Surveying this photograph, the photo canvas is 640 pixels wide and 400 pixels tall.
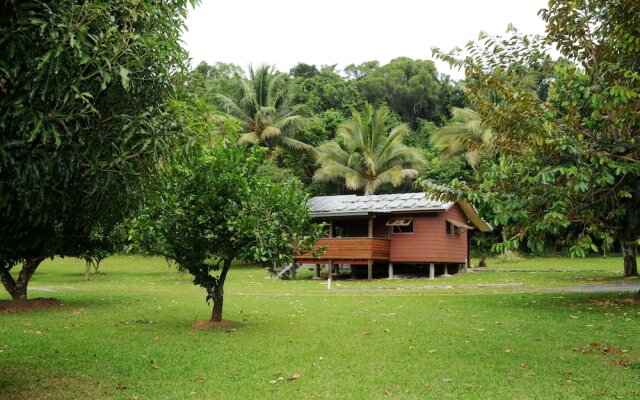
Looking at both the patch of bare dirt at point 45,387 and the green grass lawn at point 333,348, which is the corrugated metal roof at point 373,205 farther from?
the patch of bare dirt at point 45,387

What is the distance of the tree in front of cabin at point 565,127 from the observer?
7.38 m

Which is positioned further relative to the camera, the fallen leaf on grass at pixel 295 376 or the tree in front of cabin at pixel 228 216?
the tree in front of cabin at pixel 228 216

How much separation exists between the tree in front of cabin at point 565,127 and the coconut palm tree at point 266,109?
33.1 metres

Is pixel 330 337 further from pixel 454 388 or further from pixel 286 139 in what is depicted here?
pixel 286 139

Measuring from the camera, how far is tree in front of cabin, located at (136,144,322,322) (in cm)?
1152

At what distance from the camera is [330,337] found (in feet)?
36.8

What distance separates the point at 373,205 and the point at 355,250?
8.74 feet

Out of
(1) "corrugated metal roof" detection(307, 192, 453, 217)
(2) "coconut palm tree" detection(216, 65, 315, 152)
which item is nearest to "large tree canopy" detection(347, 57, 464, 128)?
(2) "coconut palm tree" detection(216, 65, 315, 152)

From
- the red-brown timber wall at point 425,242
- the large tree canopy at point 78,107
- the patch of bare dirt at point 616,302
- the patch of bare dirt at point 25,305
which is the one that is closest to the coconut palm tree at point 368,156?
the red-brown timber wall at point 425,242

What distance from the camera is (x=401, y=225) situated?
28.8m

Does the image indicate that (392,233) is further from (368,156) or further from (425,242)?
(368,156)

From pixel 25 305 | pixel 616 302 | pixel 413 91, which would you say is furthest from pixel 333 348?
pixel 413 91

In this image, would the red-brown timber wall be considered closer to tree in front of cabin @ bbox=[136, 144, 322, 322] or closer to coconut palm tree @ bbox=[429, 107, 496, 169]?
coconut palm tree @ bbox=[429, 107, 496, 169]

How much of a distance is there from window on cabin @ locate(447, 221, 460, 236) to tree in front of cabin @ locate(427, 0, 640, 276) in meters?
20.5
